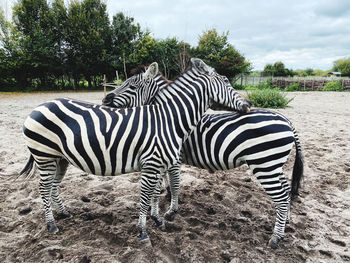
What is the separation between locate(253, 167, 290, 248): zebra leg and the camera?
2.33 m

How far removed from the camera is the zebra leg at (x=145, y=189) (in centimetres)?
226

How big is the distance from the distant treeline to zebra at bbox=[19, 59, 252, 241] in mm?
16835

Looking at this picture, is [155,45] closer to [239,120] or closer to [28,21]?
[28,21]

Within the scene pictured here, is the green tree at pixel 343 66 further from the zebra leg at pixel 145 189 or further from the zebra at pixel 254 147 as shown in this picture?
the zebra leg at pixel 145 189

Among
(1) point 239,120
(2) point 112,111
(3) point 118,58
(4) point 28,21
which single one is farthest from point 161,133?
(4) point 28,21

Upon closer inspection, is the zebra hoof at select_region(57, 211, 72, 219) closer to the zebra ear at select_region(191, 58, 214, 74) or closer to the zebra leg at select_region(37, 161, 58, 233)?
the zebra leg at select_region(37, 161, 58, 233)

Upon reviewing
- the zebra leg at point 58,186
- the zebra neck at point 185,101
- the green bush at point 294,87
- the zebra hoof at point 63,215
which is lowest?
the zebra hoof at point 63,215

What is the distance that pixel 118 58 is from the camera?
23.8 metres

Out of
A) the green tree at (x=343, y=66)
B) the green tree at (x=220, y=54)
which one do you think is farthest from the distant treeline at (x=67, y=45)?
the green tree at (x=343, y=66)

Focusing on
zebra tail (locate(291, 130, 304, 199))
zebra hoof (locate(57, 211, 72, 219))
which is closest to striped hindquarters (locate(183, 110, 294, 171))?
zebra tail (locate(291, 130, 304, 199))

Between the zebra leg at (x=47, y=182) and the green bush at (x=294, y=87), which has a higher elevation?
the green bush at (x=294, y=87)

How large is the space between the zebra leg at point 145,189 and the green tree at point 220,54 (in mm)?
27326

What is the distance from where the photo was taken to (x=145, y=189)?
235 centimetres

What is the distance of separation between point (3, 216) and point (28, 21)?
2450 cm
